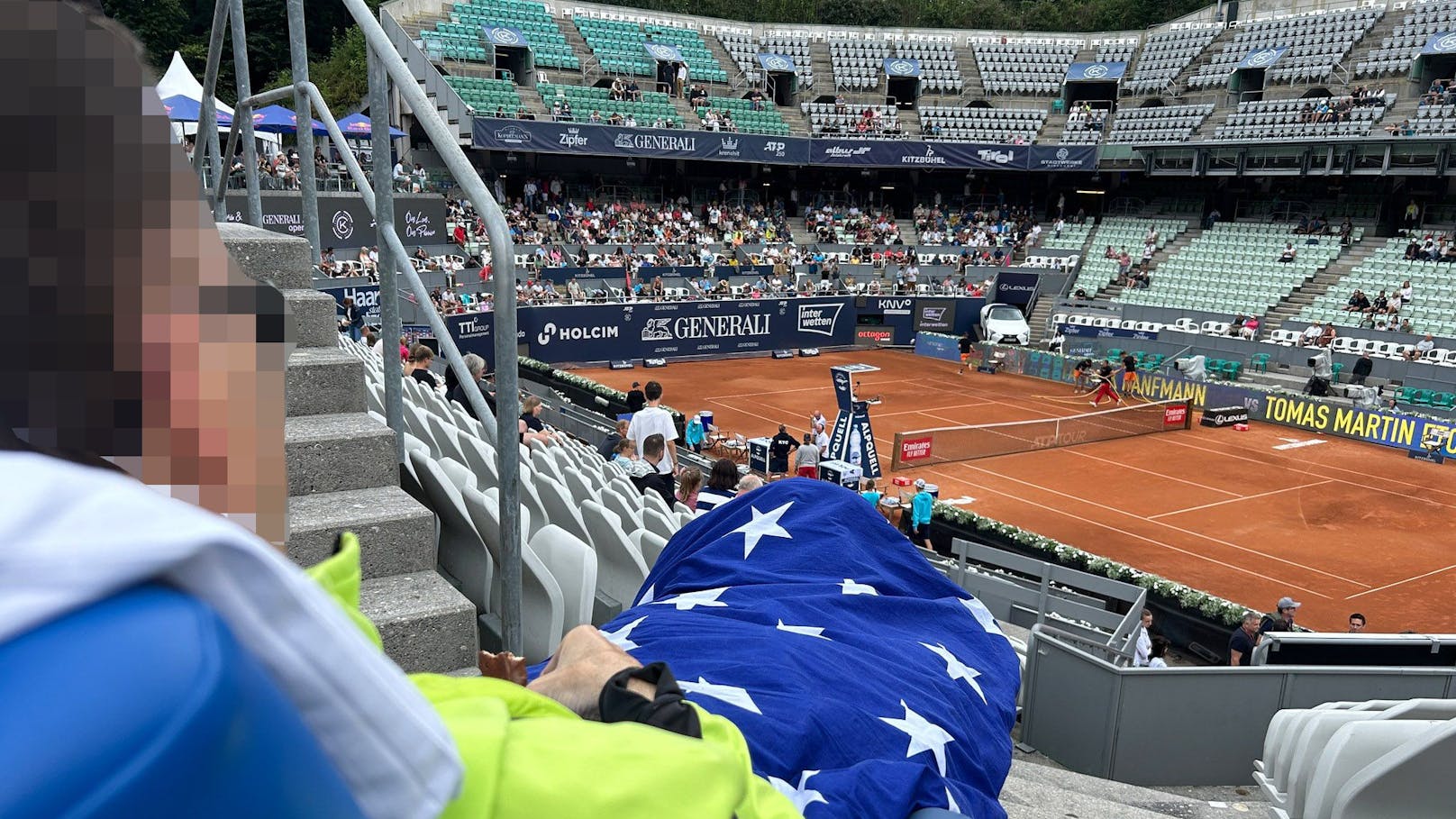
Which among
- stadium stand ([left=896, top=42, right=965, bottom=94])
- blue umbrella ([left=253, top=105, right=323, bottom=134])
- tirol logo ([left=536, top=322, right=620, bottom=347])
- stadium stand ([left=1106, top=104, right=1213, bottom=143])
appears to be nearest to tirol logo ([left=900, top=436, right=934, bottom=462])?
tirol logo ([left=536, top=322, right=620, bottom=347])

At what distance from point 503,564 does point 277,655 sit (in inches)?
78.8

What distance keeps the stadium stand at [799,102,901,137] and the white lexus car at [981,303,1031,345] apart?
42.7ft

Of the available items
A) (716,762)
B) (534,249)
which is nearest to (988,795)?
(716,762)

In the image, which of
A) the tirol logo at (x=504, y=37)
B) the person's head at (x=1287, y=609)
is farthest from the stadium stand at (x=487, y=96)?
the person's head at (x=1287, y=609)

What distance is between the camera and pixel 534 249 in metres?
34.7

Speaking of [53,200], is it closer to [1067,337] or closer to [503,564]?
[503,564]

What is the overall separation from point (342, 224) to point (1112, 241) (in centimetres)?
3026

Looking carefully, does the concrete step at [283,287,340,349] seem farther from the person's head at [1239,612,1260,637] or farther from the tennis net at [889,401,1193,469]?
the tennis net at [889,401,1193,469]

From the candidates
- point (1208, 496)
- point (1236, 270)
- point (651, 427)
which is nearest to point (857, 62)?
point (1236, 270)

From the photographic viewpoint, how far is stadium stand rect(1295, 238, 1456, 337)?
3028cm

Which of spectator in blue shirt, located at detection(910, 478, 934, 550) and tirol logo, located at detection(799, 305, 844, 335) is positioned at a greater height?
tirol logo, located at detection(799, 305, 844, 335)

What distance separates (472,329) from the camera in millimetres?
25578

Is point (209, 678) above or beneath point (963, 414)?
above

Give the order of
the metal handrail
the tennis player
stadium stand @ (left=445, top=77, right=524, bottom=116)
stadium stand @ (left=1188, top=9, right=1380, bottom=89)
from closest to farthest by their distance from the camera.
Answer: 1. the metal handrail
2. the tennis player
3. stadium stand @ (left=445, top=77, right=524, bottom=116)
4. stadium stand @ (left=1188, top=9, right=1380, bottom=89)
